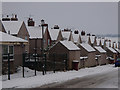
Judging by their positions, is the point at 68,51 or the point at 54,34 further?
the point at 54,34

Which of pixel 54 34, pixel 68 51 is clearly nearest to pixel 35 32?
pixel 54 34

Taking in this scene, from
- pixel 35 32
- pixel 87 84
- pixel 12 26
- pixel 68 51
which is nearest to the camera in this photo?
pixel 87 84

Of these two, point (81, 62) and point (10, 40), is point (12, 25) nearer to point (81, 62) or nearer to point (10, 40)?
point (81, 62)

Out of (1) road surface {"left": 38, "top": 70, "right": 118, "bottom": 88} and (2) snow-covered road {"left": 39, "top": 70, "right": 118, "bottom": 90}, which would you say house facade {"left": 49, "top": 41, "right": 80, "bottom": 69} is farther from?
(1) road surface {"left": 38, "top": 70, "right": 118, "bottom": 88}

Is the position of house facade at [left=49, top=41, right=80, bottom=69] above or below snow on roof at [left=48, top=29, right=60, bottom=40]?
below

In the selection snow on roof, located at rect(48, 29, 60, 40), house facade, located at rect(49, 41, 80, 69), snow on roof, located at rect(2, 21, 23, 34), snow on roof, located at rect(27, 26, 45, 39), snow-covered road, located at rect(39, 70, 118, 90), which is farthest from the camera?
snow on roof, located at rect(48, 29, 60, 40)

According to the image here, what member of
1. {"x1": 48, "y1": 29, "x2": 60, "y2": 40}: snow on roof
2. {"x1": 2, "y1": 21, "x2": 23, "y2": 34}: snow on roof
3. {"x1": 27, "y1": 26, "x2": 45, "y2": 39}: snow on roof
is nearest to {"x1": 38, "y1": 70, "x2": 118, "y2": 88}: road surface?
{"x1": 2, "y1": 21, "x2": 23, "y2": 34}: snow on roof

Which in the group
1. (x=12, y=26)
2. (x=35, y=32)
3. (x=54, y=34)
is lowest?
(x=54, y=34)

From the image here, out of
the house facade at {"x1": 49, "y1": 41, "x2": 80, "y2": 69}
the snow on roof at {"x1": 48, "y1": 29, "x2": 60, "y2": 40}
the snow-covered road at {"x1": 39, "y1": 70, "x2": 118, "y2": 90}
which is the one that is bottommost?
the snow-covered road at {"x1": 39, "y1": 70, "x2": 118, "y2": 90}

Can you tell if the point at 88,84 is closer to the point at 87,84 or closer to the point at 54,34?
the point at 87,84

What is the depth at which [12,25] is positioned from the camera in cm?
3700

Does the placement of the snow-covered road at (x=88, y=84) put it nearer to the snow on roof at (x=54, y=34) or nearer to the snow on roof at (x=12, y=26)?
the snow on roof at (x=12, y=26)

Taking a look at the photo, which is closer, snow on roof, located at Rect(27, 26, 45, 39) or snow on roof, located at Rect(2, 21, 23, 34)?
snow on roof, located at Rect(2, 21, 23, 34)

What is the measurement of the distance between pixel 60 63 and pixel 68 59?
2.12m
